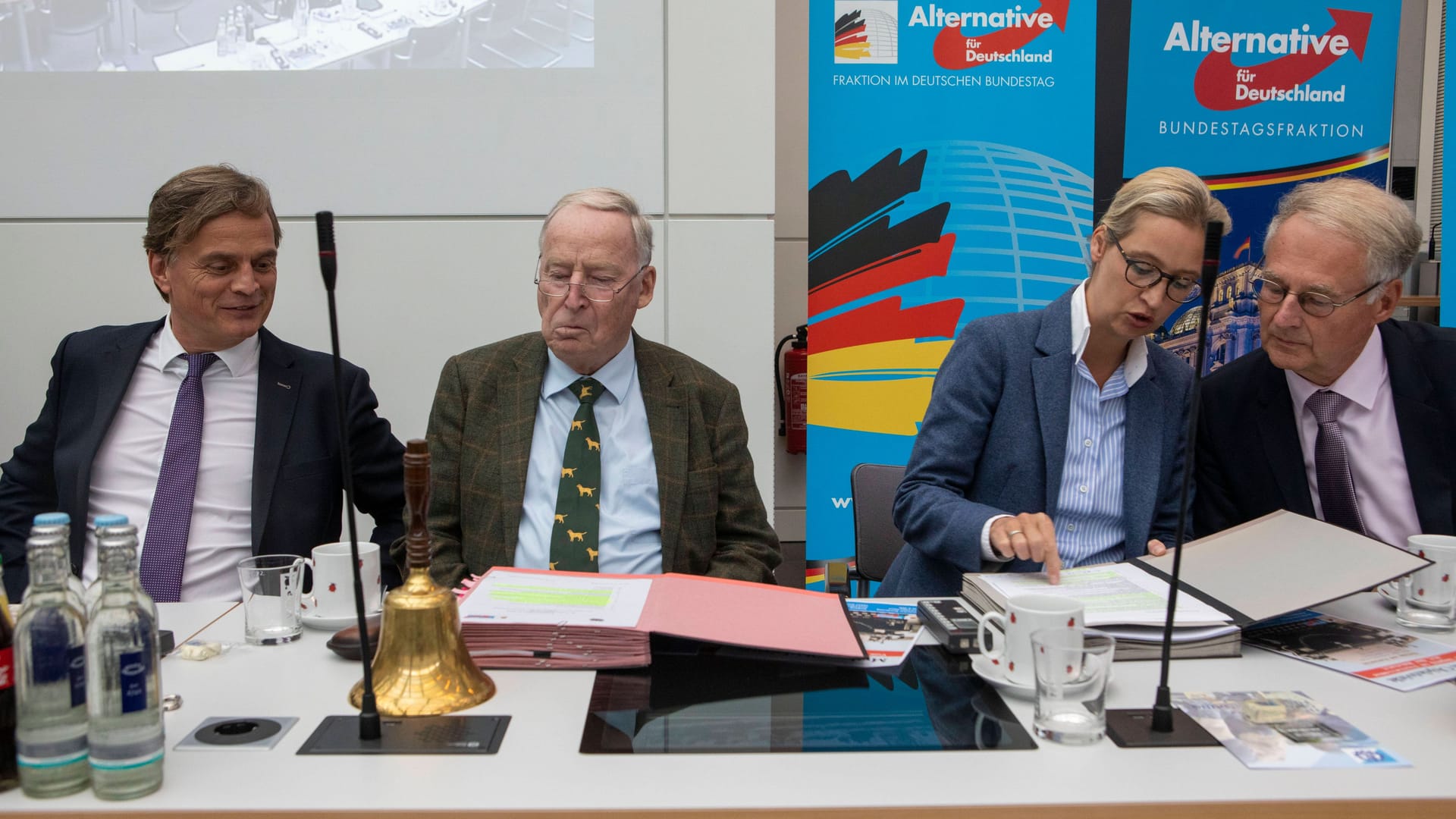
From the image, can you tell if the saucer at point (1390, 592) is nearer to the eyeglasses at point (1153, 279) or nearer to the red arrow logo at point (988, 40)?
the eyeglasses at point (1153, 279)

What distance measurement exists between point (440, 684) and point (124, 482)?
1.29m

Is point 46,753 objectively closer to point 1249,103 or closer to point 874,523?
point 874,523

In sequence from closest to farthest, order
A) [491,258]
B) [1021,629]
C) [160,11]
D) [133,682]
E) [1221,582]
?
1. [133,682]
2. [1021,629]
3. [1221,582]
4. [160,11]
5. [491,258]

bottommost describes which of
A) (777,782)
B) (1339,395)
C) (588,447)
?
(777,782)

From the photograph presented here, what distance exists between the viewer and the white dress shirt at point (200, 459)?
6.50 ft

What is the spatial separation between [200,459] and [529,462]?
0.70 metres

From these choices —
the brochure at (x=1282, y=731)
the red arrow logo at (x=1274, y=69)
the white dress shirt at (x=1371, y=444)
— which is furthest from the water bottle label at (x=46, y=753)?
the red arrow logo at (x=1274, y=69)

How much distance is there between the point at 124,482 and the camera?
2035 mm

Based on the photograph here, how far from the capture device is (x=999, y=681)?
1201 mm

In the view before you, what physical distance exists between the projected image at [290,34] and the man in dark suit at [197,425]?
1.01 metres

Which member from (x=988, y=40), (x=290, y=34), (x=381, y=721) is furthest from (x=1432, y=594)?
(x=290, y=34)

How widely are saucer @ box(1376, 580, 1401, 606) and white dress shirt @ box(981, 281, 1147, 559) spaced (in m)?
0.42

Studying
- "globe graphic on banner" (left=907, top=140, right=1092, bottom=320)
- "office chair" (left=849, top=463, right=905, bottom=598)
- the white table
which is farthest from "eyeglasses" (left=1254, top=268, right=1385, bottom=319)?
"globe graphic on banner" (left=907, top=140, right=1092, bottom=320)

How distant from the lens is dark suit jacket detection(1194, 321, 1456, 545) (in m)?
1.86
